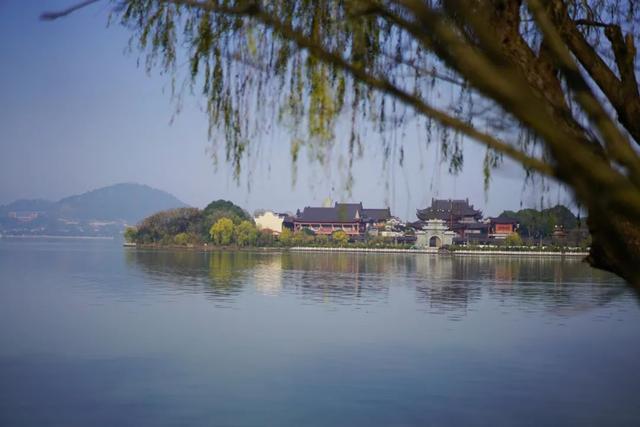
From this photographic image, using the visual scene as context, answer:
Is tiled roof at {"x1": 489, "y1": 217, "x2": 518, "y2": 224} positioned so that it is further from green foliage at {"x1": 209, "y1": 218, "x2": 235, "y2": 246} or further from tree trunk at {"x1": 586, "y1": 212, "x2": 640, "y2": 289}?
tree trunk at {"x1": 586, "y1": 212, "x2": 640, "y2": 289}

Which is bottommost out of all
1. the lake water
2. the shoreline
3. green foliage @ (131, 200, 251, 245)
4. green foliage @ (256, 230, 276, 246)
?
the lake water

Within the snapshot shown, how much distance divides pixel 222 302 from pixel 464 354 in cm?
581

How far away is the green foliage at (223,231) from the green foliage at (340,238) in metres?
6.62

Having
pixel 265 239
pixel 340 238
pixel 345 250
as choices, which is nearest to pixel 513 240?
pixel 345 250

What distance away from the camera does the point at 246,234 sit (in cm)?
4591

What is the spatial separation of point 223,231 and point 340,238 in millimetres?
7587

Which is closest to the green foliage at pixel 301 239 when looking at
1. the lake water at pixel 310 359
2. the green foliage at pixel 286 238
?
the green foliage at pixel 286 238

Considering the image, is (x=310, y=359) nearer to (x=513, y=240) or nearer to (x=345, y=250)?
(x=513, y=240)

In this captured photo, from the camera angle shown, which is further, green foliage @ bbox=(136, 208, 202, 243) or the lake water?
green foliage @ bbox=(136, 208, 202, 243)

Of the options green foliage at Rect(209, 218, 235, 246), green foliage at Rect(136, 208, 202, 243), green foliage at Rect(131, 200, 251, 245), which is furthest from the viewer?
green foliage at Rect(136, 208, 202, 243)

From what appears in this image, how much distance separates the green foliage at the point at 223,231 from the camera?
45.2 meters

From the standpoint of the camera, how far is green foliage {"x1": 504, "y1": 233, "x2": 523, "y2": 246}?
42384mm

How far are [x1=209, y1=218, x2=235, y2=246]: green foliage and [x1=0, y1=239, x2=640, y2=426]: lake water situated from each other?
96.5 ft

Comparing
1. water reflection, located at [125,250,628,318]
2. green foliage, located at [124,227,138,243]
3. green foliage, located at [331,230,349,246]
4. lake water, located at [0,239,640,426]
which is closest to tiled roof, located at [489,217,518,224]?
green foliage, located at [331,230,349,246]
